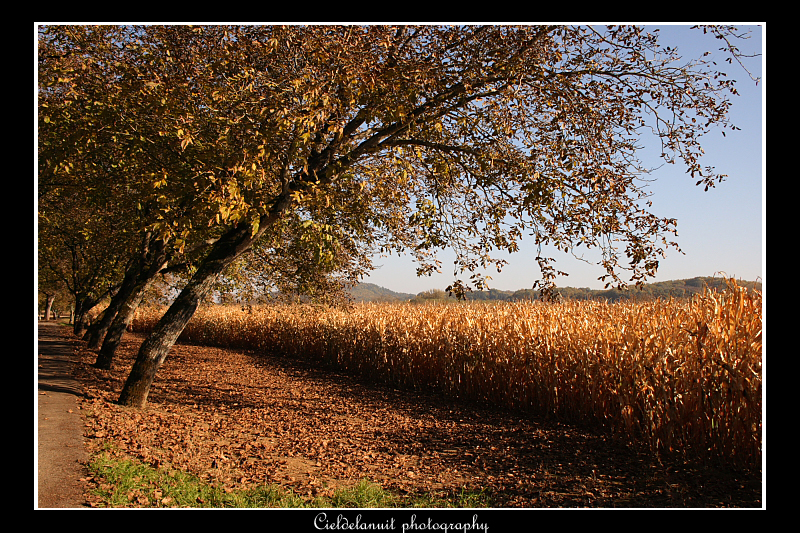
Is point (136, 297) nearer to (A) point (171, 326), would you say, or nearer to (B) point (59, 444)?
(A) point (171, 326)

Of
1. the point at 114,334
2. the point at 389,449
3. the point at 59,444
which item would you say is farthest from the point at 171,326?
the point at 114,334

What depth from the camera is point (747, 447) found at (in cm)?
565

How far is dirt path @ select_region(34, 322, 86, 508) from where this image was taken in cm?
436

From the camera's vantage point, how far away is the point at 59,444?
19.0 ft

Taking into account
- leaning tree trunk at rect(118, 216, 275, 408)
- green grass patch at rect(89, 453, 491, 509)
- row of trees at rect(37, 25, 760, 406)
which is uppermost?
row of trees at rect(37, 25, 760, 406)

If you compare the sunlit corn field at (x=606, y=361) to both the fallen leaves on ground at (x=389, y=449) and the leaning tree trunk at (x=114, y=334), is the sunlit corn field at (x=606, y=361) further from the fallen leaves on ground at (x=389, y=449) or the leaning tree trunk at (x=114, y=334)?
the leaning tree trunk at (x=114, y=334)

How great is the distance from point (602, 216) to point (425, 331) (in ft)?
23.5

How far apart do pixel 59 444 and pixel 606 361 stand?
8268mm

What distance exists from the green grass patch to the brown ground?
0.25 m

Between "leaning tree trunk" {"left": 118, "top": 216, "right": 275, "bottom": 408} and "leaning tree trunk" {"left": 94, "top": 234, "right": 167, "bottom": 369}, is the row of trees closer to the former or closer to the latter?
"leaning tree trunk" {"left": 118, "top": 216, "right": 275, "bottom": 408}

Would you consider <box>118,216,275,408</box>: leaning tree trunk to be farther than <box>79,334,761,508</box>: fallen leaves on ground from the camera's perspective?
Yes

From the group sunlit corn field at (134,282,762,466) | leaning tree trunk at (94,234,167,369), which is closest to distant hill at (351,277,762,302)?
sunlit corn field at (134,282,762,466)

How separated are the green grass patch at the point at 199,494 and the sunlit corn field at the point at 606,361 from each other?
128 inches

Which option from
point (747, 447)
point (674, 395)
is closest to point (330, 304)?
point (674, 395)
